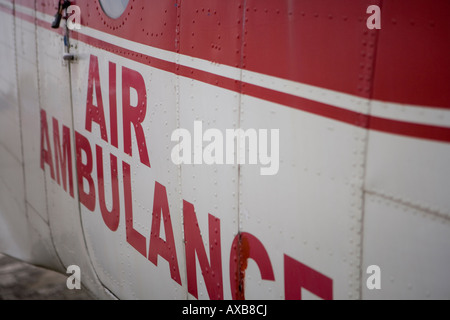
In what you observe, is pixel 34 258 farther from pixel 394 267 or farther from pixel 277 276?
pixel 394 267

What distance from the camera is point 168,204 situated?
2.58m

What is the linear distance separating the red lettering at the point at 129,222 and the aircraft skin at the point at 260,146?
14 mm

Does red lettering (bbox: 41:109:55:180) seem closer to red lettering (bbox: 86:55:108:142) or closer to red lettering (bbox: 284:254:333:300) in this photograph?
red lettering (bbox: 86:55:108:142)

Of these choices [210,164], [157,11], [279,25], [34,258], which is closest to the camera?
[279,25]

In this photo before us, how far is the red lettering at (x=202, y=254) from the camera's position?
2295mm

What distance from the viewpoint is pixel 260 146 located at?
6.46 feet

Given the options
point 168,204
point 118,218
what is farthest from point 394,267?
point 118,218

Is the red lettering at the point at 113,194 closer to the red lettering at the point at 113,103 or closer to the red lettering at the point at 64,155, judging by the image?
the red lettering at the point at 113,103

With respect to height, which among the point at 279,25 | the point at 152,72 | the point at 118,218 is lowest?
the point at 118,218

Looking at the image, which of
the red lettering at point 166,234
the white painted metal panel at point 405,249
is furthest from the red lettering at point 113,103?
the white painted metal panel at point 405,249

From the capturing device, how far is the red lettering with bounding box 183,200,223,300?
7.53 ft

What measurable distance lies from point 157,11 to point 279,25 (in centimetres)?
87

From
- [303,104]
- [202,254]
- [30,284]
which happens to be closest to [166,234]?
[202,254]

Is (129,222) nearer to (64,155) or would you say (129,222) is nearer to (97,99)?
(97,99)
